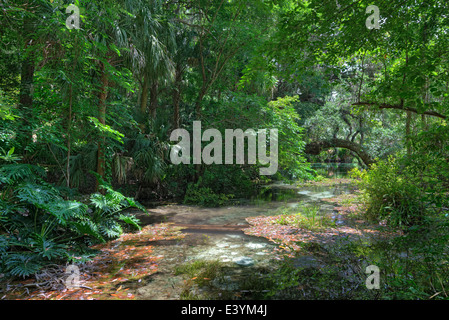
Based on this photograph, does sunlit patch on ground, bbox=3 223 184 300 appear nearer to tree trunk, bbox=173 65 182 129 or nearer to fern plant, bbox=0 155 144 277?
fern plant, bbox=0 155 144 277

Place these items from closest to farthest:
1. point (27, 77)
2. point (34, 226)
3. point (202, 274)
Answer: point (202, 274) → point (34, 226) → point (27, 77)

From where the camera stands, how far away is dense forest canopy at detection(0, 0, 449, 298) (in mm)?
3676

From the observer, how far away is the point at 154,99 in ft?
41.7

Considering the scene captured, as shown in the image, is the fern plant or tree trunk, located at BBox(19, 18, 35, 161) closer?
the fern plant

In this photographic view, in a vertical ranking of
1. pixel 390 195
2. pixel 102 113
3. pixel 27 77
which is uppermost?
pixel 27 77

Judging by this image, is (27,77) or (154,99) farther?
(154,99)

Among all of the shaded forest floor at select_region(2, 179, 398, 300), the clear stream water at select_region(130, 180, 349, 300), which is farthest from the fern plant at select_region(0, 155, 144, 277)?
the clear stream water at select_region(130, 180, 349, 300)

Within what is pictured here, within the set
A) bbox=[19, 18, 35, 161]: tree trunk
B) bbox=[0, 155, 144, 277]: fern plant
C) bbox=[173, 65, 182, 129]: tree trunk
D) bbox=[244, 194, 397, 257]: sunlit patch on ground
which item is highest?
bbox=[173, 65, 182, 129]: tree trunk

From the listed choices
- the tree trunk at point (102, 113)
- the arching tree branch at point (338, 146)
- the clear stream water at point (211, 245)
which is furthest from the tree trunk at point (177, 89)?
the arching tree branch at point (338, 146)

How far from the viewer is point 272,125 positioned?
9945 mm

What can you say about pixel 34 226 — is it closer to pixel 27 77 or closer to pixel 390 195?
pixel 27 77

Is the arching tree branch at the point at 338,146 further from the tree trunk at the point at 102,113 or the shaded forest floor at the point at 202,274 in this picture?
the tree trunk at the point at 102,113

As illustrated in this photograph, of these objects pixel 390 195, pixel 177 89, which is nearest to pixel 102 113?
pixel 390 195
